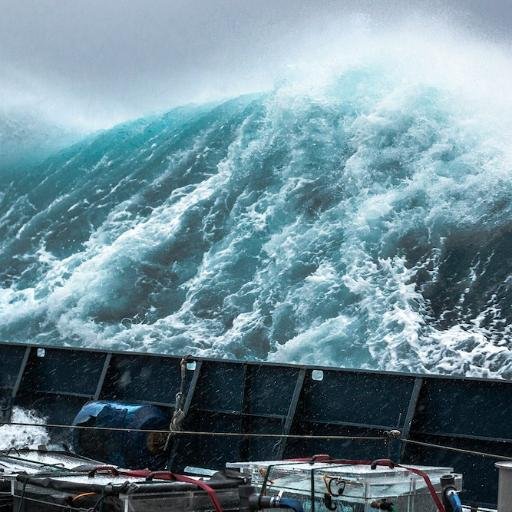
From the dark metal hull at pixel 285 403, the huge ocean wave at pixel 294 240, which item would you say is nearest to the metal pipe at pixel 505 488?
the dark metal hull at pixel 285 403

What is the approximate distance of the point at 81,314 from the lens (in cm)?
1794

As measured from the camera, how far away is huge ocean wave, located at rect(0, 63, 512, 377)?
15070mm

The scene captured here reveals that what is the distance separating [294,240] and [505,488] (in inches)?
494

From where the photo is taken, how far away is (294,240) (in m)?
17.7

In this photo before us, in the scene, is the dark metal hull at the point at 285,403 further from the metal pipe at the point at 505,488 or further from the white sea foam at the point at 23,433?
the metal pipe at the point at 505,488

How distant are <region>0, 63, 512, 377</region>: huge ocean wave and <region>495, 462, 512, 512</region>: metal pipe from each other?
8.19m

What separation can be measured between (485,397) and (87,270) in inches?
478

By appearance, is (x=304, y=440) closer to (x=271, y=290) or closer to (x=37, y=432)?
(x=37, y=432)

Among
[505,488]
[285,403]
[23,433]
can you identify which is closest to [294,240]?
[23,433]

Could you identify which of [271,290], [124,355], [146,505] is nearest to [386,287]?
[271,290]

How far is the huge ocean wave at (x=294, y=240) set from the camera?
1507 cm

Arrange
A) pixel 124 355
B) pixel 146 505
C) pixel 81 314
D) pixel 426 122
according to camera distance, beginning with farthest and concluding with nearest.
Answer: pixel 426 122, pixel 81 314, pixel 124 355, pixel 146 505

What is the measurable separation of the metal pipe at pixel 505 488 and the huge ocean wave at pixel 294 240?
→ 819 centimetres

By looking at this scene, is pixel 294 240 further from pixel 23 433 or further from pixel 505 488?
pixel 505 488
